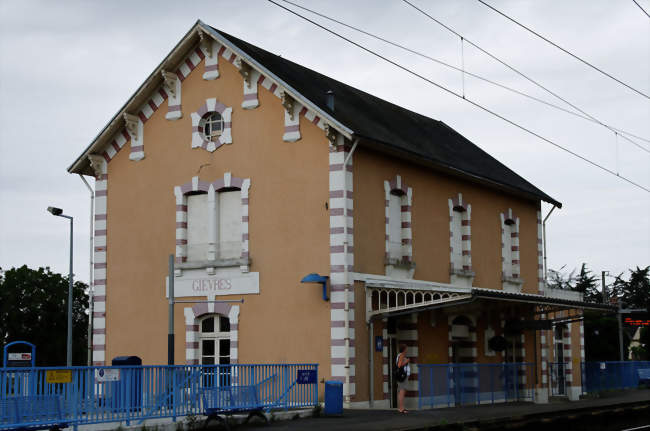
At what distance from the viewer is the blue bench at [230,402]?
57.9 feet

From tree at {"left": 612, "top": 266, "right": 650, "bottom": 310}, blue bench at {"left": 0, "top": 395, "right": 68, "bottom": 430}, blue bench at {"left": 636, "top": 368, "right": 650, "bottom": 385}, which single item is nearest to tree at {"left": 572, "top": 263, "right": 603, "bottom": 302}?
tree at {"left": 612, "top": 266, "right": 650, "bottom": 310}

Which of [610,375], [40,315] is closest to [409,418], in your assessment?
[610,375]

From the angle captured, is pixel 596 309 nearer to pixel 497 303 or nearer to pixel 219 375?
pixel 497 303

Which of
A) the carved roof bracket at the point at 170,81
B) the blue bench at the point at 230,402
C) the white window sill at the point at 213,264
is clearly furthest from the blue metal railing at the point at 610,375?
the blue bench at the point at 230,402

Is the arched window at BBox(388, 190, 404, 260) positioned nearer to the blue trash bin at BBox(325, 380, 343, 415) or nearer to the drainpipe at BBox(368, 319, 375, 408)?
the drainpipe at BBox(368, 319, 375, 408)

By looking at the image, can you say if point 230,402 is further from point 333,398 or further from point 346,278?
point 346,278

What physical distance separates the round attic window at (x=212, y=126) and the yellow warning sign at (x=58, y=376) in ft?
35.0

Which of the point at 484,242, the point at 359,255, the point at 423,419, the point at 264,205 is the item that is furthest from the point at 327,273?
the point at 484,242

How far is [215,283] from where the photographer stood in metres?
24.2

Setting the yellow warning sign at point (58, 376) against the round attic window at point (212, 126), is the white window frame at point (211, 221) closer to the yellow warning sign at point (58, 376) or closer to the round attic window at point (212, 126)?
the round attic window at point (212, 126)

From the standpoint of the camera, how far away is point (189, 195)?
25312 mm

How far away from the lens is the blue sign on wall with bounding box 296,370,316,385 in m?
20.6

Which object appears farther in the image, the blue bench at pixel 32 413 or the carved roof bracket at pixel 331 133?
the carved roof bracket at pixel 331 133

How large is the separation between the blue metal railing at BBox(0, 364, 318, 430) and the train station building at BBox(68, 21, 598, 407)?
355cm
